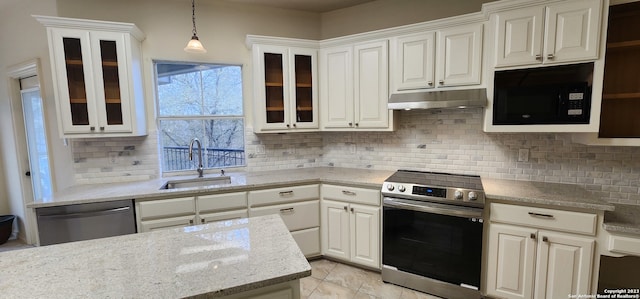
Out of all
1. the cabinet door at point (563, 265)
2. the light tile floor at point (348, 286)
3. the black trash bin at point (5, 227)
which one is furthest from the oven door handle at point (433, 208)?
the black trash bin at point (5, 227)

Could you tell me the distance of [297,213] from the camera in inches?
114

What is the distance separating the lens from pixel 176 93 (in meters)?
3.14

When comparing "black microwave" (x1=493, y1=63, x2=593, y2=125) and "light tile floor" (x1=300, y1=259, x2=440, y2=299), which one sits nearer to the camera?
"black microwave" (x1=493, y1=63, x2=593, y2=125)

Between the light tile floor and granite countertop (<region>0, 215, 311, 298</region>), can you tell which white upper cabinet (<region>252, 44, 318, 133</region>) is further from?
granite countertop (<region>0, 215, 311, 298</region>)

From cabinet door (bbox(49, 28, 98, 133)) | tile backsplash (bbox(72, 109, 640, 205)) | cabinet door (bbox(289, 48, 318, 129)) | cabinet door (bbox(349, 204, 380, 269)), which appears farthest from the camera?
cabinet door (bbox(289, 48, 318, 129))

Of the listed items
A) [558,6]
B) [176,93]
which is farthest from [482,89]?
[176,93]

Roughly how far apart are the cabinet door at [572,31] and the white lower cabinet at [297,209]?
7.31 ft

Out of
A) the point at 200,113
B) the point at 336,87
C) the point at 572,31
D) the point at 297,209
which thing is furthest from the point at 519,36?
the point at 200,113

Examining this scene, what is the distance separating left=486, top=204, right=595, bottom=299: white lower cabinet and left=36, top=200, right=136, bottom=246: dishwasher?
9.55ft

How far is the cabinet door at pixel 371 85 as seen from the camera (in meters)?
2.83

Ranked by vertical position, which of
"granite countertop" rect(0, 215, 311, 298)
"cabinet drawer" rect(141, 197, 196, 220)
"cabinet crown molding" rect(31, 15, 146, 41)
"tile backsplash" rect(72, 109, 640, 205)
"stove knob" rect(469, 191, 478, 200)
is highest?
"cabinet crown molding" rect(31, 15, 146, 41)

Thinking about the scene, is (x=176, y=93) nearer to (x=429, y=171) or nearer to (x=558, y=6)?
(x=429, y=171)

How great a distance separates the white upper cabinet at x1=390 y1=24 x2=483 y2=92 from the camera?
2445 mm

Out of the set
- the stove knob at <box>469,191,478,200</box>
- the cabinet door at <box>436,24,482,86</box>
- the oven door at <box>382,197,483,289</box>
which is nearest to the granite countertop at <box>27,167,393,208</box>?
the oven door at <box>382,197,483,289</box>
